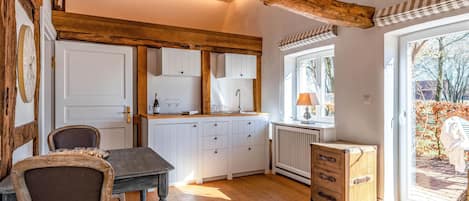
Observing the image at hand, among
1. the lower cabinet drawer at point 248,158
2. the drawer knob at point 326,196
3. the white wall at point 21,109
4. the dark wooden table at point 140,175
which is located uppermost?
the white wall at point 21,109

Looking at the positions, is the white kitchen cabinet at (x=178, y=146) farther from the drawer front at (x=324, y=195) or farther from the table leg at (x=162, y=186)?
the table leg at (x=162, y=186)

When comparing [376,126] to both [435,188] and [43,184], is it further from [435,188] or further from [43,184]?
[43,184]

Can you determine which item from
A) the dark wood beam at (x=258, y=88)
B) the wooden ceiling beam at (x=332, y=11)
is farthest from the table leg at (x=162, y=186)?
the dark wood beam at (x=258, y=88)

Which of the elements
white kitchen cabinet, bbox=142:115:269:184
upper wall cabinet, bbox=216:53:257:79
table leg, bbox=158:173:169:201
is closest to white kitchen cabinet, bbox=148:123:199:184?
white kitchen cabinet, bbox=142:115:269:184

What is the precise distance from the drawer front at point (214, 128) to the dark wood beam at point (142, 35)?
115 cm

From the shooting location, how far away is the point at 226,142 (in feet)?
13.7

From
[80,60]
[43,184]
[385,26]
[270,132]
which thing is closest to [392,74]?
[385,26]

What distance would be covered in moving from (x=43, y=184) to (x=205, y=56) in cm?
332

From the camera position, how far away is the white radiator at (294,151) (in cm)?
377

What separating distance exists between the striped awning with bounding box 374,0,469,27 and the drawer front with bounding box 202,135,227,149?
7.96 ft

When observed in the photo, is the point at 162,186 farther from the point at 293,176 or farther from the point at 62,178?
the point at 293,176

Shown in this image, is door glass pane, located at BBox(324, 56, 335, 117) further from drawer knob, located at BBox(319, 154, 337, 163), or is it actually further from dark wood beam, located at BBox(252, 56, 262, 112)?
dark wood beam, located at BBox(252, 56, 262, 112)

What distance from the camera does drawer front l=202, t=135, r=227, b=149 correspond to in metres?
4.04

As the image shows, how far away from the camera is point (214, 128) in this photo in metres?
4.09
